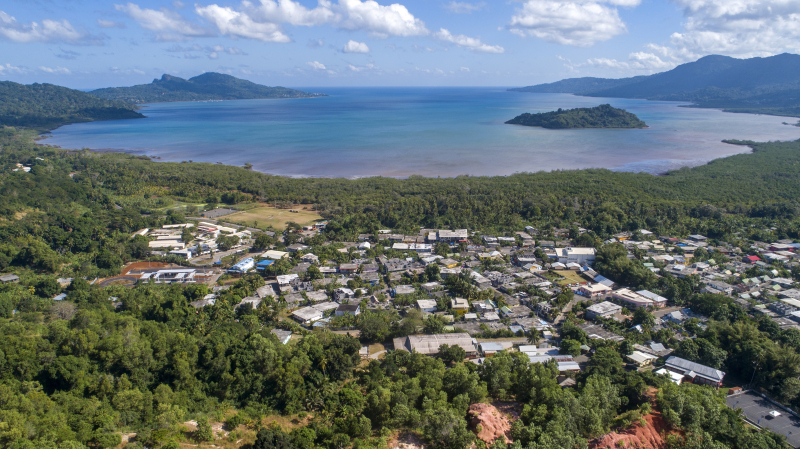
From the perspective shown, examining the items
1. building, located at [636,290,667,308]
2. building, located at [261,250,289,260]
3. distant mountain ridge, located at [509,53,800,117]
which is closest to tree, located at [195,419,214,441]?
building, located at [261,250,289,260]

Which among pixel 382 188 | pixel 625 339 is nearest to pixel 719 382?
pixel 625 339

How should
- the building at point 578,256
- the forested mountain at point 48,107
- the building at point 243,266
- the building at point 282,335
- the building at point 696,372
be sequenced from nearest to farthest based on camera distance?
the building at point 696,372, the building at point 282,335, the building at point 243,266, the building at point 578,256, the forested mountain at point 48,107

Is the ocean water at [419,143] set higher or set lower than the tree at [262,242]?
higher

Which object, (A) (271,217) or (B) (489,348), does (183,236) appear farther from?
(B) (489,348)

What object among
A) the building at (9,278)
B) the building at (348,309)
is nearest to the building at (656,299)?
the building at (348,309)

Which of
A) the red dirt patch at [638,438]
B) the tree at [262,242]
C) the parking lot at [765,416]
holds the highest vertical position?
the tree at [262,242]

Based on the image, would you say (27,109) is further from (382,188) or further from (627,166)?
(627,166)

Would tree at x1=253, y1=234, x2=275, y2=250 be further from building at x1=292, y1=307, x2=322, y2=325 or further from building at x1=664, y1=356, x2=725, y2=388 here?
building at x1=664, y1=356, x2=725, y2=388

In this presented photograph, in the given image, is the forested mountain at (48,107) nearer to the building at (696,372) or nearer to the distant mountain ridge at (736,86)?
the building at (696,372)
